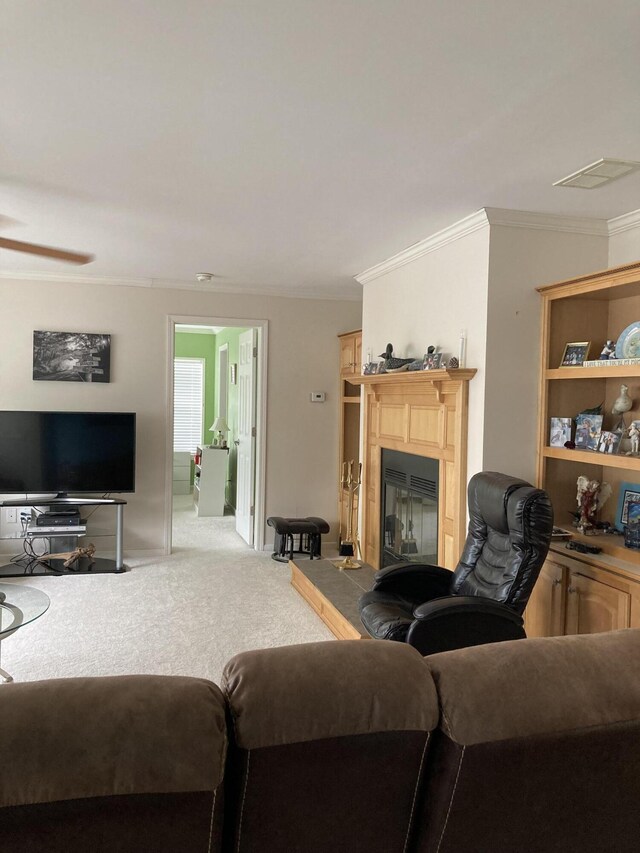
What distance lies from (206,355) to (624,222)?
7.16 metres

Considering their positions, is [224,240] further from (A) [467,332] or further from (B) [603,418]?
(B) [603,418]

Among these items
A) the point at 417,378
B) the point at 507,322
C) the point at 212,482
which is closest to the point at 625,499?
the point at 507,322

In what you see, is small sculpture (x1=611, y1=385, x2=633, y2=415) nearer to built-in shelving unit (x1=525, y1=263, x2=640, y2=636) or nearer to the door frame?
built-in shelving unit (x1=525, y1=263, x2=640, y2=636)

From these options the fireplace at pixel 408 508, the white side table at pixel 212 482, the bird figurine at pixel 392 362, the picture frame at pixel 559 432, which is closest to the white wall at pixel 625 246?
the picture frame at pixel 559 432

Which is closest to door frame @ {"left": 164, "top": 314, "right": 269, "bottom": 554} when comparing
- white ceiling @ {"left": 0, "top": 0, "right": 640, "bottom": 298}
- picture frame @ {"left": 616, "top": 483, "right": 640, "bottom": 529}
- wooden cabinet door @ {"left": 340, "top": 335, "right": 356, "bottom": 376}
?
wooden cabinet door @ {"left": 340, "top": 335, "right": 356, "bottom": 376}

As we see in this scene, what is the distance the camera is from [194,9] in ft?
6.19

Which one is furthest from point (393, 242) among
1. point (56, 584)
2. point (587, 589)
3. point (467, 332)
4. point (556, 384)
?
point (56, 584)

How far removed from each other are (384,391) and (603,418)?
1823 mm

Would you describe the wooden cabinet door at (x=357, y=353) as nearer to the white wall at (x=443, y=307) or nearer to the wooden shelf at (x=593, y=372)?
the white wall at (x=443, y=307)

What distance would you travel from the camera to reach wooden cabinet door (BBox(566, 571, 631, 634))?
3217 mm

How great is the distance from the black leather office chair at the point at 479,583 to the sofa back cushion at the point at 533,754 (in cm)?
163

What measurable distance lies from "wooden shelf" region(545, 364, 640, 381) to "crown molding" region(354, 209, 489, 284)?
3.06 ft

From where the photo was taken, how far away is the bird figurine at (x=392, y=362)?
15.8 feet

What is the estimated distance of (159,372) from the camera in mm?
6336
